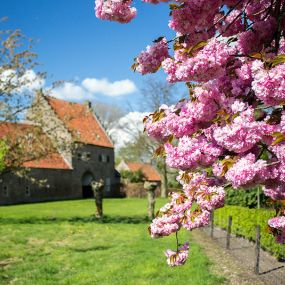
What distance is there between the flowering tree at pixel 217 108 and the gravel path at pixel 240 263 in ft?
18.1

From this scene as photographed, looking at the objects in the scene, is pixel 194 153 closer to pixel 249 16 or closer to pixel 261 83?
pixel 261 83

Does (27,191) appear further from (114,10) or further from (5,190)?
(114,10)

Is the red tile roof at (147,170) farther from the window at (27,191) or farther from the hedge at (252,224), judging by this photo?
the hedge at (252,224)

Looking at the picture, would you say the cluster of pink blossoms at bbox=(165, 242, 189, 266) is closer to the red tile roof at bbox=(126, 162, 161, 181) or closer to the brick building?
the brick building

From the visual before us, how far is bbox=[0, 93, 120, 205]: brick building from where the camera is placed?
32.2m

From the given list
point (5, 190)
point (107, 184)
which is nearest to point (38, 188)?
point (5, 190)

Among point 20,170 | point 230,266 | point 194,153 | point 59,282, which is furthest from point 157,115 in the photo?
point 20,170

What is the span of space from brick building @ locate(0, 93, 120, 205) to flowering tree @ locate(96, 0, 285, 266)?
21741mm

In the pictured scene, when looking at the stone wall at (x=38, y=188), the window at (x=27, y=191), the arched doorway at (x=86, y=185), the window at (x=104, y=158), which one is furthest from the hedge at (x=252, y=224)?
the window at (x=104, y=158)

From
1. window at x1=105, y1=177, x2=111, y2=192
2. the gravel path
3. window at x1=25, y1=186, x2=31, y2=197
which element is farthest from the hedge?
window at x1=105, y1=177, x2=111, y2=192

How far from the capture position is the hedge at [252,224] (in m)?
12.4

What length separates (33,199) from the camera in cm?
4509

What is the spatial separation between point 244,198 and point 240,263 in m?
8.85

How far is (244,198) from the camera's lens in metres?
20.2
